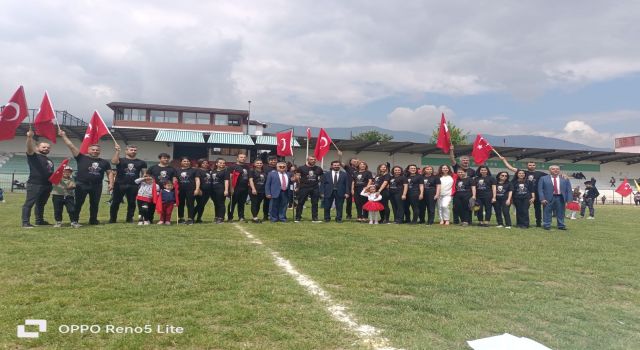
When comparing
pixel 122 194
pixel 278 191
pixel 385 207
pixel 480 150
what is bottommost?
pixel 385 207

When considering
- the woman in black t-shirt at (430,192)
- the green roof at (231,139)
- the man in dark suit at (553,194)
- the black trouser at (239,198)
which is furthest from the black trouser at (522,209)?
the green roof at (231,139)

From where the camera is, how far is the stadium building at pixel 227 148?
34.7 metres

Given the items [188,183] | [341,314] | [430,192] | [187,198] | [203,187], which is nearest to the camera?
[341,314]

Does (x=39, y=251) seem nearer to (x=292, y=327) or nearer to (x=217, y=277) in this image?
(x=217, y=277)

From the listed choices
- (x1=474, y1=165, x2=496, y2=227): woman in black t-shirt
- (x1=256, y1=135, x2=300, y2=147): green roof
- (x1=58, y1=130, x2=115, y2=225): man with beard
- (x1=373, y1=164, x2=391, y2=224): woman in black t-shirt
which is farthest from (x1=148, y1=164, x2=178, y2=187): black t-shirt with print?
(x1=256, y1=135, x2=300, y2=147): green roof

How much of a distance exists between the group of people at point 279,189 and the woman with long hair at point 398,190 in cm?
3

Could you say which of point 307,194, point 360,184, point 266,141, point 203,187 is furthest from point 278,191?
point 266,141

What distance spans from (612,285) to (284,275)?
4.18 m

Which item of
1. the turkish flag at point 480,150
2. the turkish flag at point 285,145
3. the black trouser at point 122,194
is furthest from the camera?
the turkish flag at point 285,145

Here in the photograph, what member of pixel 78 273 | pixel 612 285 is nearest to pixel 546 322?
pixel 612 285

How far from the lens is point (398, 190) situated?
41.0 feet

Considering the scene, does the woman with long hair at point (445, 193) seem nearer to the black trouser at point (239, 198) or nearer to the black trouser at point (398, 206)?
the black trouser at point (398, 206)

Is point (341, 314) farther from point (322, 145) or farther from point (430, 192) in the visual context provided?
point (322, 145)

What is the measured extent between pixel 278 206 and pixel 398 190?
3.41 metres
